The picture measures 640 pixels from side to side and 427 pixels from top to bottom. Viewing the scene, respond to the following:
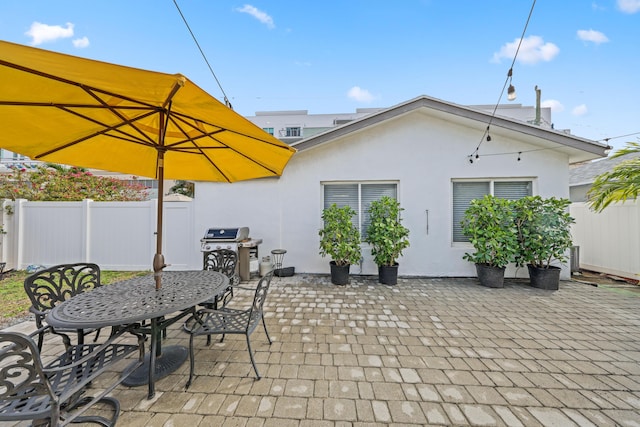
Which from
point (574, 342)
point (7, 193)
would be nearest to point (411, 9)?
point (574, 342)

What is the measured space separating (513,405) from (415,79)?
9.13 metres

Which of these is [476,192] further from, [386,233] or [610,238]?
[610,238]

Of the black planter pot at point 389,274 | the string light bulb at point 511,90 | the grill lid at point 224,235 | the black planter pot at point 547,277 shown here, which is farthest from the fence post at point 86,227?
the black planter pot at point 547,277

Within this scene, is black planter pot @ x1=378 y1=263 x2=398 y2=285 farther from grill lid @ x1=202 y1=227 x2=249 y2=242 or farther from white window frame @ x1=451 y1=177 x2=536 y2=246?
grill lid @ x1=202 y1=227 x2=249 y2=242

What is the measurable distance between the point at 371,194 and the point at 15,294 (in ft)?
22.6

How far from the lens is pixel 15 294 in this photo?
4098mm

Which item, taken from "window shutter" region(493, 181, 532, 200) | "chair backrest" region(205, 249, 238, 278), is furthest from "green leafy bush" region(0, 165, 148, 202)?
"window shutter" region(493, 181, 532, 200)

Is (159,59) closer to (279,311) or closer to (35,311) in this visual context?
(35,311)

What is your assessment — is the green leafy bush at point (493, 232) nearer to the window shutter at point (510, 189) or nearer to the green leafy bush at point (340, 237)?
the window shutter at point (510, 189)

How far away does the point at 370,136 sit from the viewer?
211 inches

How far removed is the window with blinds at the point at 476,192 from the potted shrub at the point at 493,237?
59 centimetres

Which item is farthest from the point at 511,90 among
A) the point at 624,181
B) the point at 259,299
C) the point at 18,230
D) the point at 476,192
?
the point at 18,230

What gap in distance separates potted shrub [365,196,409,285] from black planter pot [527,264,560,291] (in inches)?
97.4

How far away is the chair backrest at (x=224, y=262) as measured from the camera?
135 inches
